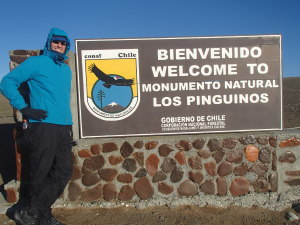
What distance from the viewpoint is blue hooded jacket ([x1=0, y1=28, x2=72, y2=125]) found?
2.98 metres

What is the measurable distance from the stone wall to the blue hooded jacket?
616 mm

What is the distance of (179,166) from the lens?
3.87 meters

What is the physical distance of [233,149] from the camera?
12.8ft

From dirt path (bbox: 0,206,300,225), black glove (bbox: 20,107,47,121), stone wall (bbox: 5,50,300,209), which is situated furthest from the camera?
stone wall (bbox: 5,50,300,209)

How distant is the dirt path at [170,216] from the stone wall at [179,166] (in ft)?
0.64

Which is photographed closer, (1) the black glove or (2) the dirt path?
(1) the black glove

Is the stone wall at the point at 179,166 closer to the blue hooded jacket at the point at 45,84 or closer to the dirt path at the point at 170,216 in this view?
the dirt path at the point at 170,216

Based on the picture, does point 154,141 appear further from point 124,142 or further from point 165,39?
point 165,39

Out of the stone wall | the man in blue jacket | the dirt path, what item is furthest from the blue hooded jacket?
the dirt path

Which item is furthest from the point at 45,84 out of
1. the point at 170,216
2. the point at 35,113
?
the point at 170,216

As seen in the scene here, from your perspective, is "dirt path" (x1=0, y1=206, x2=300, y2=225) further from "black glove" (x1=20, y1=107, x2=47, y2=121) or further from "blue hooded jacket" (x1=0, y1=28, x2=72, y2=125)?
"black glove" (x1=20, y1=107, x2=47, y2=121)

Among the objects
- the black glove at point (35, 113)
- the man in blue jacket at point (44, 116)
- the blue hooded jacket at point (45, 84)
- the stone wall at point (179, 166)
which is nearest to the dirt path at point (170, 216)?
the stone wall at point (179, 166)

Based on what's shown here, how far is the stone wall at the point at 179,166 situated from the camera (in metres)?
3.84

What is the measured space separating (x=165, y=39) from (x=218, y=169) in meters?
1.85
